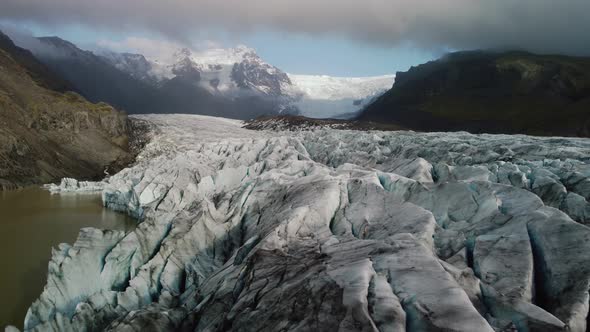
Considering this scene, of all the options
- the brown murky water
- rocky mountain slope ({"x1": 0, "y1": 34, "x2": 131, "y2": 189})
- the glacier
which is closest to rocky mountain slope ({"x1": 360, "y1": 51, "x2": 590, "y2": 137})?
A: the glacier

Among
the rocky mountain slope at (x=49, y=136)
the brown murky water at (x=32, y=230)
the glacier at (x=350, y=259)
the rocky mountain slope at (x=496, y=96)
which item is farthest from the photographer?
the rocky mountain slope at (x=496, y=96)

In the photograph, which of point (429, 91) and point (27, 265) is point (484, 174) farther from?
point (429, 91)

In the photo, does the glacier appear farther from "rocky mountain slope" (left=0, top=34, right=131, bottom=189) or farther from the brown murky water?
"rocky mountain slope" (left=0, top=34, right=131, bottom=189)

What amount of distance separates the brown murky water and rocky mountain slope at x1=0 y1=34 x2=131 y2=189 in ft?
16.8

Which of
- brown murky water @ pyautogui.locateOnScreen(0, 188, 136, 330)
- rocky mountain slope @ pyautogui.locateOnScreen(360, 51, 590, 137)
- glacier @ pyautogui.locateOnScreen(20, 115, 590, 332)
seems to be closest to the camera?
glacier @ pyautogui.locateOnScreen(20, 115, 590, 332)

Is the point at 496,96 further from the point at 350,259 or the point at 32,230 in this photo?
the point at 350,259

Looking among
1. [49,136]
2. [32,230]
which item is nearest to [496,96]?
[49,136]

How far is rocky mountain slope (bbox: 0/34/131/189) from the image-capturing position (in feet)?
155

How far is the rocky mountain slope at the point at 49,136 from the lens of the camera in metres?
47.2

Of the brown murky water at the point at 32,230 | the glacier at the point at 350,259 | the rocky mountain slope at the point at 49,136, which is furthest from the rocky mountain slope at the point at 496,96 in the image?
the brown murky water at the point at 32,230

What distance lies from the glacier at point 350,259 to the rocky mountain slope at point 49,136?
37418mm

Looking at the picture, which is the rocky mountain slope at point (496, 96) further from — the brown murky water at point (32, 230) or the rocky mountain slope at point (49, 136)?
the brown murky water at point (32, 230)

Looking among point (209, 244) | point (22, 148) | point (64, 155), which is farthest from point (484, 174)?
point (64, 155)

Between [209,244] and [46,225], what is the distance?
68.3ft
